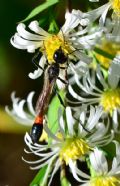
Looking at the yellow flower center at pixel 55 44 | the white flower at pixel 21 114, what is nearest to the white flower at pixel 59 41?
the yellow flower center at pixel 55 44

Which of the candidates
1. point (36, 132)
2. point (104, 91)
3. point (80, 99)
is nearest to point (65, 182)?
point (36, 132)

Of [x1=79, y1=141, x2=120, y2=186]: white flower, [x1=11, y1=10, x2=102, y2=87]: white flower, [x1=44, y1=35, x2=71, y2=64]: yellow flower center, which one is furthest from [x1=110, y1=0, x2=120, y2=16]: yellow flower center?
[x1=79, y1=141, x2=120, y2=186]: white flower

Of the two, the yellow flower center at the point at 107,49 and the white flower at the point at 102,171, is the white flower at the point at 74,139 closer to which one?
the white flower at the point at 102,171

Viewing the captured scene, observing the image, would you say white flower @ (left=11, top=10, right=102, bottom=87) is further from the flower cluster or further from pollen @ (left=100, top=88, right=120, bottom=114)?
pollen @ (left=100, top=88, right=120, bottom=114)

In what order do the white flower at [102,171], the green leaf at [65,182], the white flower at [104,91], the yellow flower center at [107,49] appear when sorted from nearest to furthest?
the white flower at [102,171] < the green leaf at [65,182] < the white flower at [104,91] < the yellow flower center at [107,49]

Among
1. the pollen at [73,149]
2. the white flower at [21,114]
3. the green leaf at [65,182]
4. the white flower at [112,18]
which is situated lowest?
the green leaf at [65,182]

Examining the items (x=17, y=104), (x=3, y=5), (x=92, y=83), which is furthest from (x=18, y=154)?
(x=92, y=83)

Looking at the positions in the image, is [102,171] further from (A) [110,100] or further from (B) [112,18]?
(B) [112,18]
